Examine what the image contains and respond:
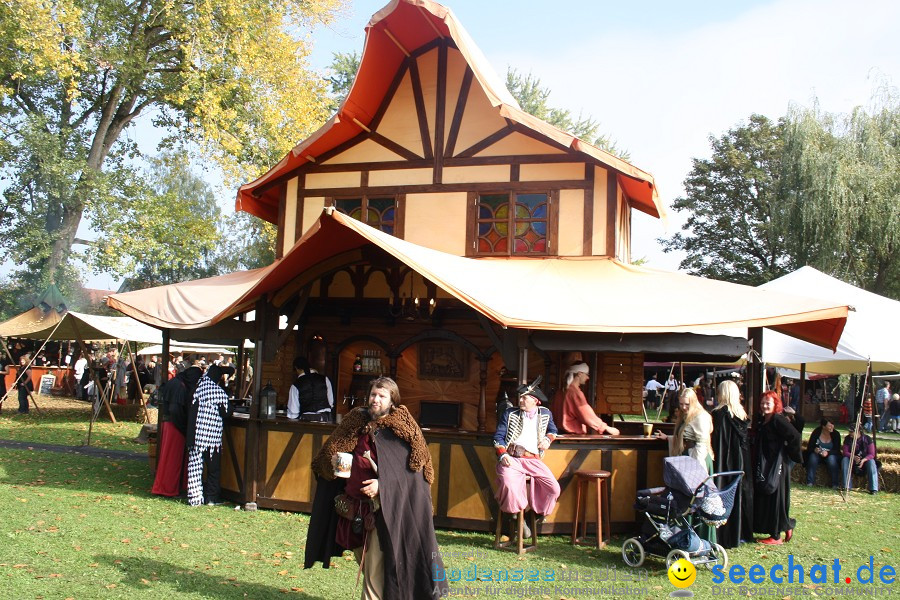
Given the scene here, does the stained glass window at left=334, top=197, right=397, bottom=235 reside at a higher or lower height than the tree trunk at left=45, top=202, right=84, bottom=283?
lower

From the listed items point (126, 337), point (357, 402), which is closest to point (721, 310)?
point (357, 402)

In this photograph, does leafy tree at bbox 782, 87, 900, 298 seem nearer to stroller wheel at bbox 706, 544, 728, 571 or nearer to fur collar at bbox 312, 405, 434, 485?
stroller wheel at bbox 706, 544, 728, 571

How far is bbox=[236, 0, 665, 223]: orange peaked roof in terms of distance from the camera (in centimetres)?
1127

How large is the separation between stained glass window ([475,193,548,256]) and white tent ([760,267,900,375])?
3.96m

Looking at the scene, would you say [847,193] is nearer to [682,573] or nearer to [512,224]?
[512,224]

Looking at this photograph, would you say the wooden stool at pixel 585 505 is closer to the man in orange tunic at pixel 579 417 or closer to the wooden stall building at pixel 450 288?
the wooden stall building at pixel 450 288

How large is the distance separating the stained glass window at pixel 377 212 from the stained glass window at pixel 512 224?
1398mm

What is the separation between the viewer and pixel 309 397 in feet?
34.0

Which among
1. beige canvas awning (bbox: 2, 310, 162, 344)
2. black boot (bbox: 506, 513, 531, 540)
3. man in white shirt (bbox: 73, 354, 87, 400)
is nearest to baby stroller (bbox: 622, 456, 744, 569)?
black boot (bbox: 506, 513, 531, 540)

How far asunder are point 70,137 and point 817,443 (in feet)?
70.6

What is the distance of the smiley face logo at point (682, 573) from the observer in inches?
269

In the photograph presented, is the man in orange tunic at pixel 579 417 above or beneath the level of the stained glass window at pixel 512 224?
beneath

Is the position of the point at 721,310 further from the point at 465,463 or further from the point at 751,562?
the point at 465,463

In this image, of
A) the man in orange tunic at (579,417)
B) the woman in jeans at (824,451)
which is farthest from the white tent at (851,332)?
the man in orange tunic at (579,417)
